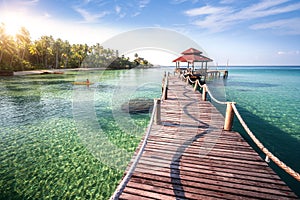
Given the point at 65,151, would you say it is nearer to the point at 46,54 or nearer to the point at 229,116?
the point at 229,116

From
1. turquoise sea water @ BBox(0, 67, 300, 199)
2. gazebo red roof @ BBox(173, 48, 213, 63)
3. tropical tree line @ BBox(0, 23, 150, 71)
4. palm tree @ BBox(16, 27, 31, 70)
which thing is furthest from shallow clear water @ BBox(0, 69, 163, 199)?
palm tree @ BBox(16, 27, 31, 70)

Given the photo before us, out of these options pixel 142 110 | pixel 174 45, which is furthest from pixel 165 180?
pixel 174 45

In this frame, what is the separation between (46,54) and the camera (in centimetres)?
5331

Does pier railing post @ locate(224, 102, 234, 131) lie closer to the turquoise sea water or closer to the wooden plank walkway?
the wooden plank walkway

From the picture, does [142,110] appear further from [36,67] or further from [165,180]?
[36,67]

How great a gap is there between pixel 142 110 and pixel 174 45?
4.93 m

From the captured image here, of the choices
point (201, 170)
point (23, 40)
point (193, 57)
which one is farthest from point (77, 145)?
point (23, 40)

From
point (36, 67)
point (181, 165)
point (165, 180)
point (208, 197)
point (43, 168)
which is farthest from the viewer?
point (36, 67)

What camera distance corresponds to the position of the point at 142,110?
1064cm

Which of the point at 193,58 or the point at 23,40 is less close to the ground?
the point at 23,40

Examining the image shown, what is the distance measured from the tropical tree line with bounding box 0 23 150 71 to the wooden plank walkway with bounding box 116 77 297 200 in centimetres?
4822

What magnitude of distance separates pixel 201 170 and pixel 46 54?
65.7 metres

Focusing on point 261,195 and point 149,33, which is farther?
point 149,33

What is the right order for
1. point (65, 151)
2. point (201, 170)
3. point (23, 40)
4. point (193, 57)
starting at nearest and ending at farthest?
point (201, 170) < point (65, 151) < point (193, 57) < point (23, 40)
